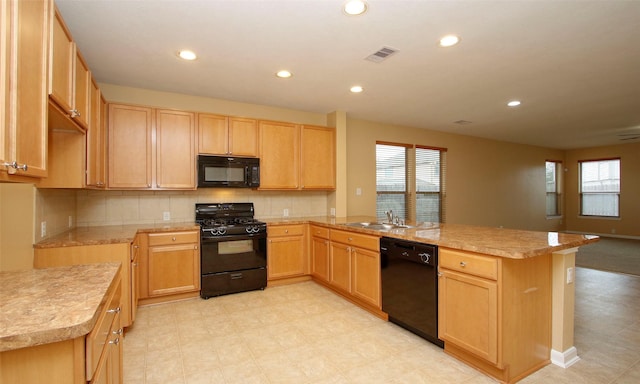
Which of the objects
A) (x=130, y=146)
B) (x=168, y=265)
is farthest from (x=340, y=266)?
(x=130, y=146)

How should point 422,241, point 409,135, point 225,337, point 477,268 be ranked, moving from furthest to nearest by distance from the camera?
point 409,135, point 225,337, point 422,241, point 477,268

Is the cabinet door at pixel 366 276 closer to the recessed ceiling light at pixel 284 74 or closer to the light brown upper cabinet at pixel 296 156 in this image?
the light brown upper cabinet at pixel 296 156

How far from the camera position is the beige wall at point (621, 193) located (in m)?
8.01

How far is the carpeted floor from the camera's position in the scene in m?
5.12

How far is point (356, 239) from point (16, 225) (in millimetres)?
2790

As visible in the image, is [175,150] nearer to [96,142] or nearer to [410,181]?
[96,142]

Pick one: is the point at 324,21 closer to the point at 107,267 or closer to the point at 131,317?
the point at 107,267

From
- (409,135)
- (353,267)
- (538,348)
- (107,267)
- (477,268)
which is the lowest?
(538,348)

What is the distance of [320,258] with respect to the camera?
164 inches

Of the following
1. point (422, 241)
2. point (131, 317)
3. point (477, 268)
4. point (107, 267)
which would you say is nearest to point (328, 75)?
point (422, 241)

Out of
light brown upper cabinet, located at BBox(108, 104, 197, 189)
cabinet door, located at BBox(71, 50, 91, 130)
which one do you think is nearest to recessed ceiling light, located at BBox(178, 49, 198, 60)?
cabinet door, located at BBox(71, 50, 91, 130)

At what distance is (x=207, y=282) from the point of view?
12.2 feet

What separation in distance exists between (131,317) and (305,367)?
5.47 feet

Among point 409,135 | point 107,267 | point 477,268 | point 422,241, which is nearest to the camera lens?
point 107,267
